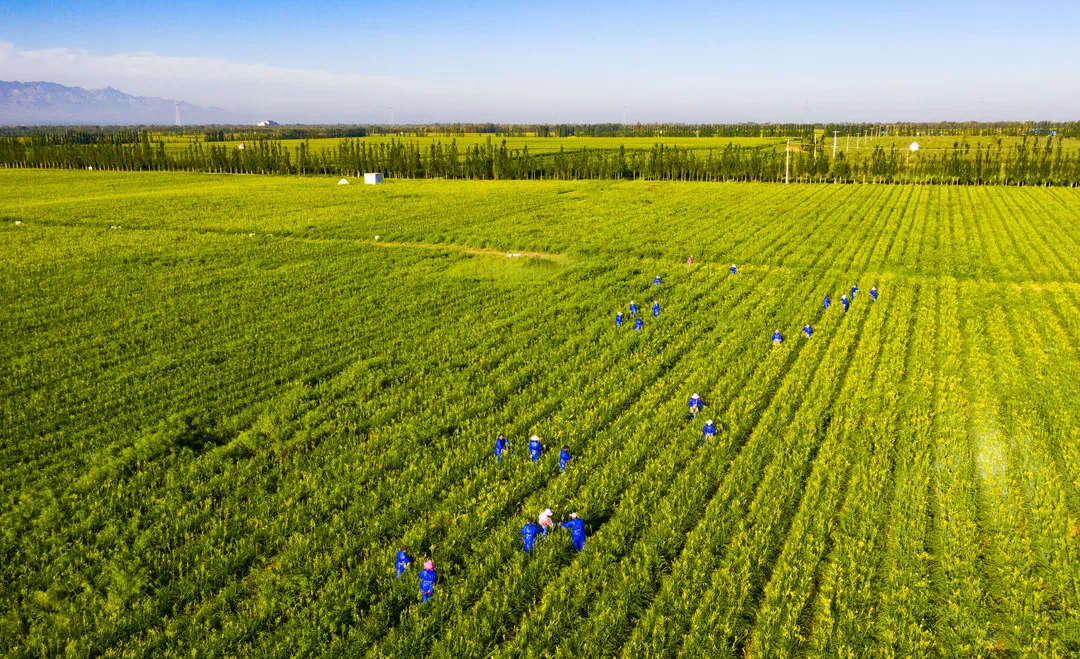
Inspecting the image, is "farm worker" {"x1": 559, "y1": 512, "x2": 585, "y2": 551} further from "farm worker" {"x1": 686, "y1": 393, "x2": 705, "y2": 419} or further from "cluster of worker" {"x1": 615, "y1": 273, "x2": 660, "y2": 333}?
"cluster of worker" {"x1": 615, "y1": 273, "x2": 660, "y2": 333}

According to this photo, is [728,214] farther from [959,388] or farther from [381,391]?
[381,391]

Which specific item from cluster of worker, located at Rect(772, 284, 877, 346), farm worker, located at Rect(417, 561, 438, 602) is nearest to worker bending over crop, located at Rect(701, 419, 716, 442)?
farm worker, located at Rect(417, 561, 438, 602)

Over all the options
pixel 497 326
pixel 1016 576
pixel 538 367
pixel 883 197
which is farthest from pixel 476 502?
pixel 883 197

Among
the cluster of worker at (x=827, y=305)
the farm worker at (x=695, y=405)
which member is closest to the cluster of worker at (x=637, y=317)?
the cluster of worker at (x=827, y=305)

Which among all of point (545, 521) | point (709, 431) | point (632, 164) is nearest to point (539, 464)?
point (545, 521)

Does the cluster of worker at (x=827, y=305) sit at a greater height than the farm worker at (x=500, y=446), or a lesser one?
greater

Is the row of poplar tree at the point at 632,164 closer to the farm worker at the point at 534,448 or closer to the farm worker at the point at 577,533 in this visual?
the farm worker at the point at 534,448

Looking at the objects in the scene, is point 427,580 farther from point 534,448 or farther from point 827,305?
point 827,305
